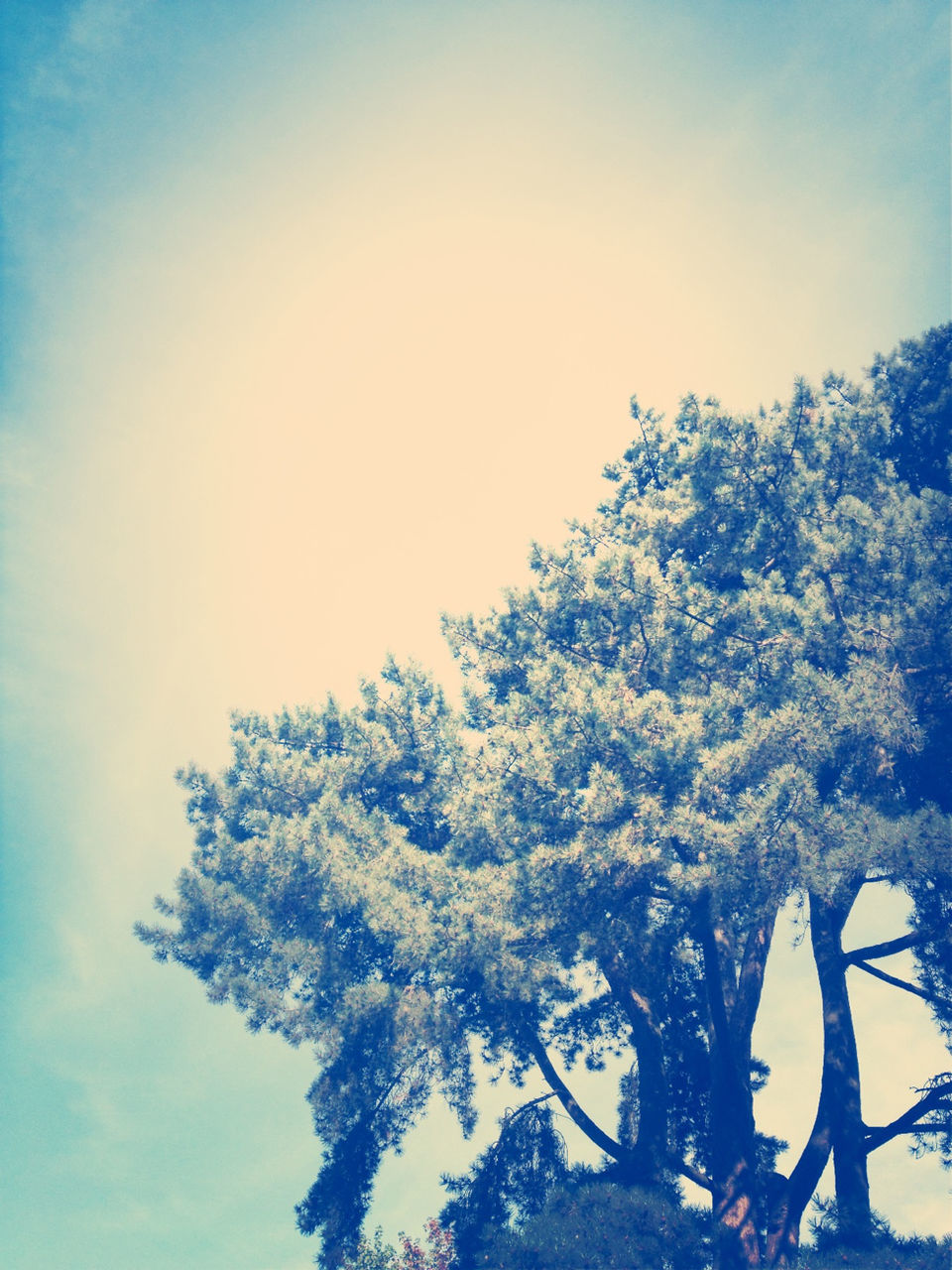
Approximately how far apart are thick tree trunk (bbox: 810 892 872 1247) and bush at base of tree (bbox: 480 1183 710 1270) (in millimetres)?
1911

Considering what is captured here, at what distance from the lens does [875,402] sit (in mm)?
11203

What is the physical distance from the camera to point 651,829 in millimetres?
8984

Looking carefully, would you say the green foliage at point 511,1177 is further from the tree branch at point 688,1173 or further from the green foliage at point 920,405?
the green foliage at point 920,405

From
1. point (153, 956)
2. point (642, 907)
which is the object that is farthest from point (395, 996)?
point (153, 956)

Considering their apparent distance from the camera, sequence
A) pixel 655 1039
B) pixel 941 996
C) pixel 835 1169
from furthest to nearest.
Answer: pixel 655 1039
pixel 941 996
pixel 835 1169

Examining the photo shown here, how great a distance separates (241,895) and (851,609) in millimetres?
10267

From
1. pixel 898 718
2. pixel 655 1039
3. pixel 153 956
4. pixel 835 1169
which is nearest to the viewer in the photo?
pixel 898 718

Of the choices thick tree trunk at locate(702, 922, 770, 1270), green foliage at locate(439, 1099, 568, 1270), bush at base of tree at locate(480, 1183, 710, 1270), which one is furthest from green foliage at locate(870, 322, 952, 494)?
green foliage at locate(439, 1099, 568, 1270)

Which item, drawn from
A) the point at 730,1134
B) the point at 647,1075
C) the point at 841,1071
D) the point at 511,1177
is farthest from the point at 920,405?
the point at 511,1177

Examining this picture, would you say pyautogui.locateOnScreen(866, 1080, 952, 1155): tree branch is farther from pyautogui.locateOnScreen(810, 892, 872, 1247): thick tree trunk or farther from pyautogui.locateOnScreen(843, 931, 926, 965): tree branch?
pyautogui.locateOnScreen(843, 931, 926, 965): tree branch

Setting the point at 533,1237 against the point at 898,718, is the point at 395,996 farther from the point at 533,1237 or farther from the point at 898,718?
the point at 898,718

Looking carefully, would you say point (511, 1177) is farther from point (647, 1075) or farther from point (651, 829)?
point (651, 829)

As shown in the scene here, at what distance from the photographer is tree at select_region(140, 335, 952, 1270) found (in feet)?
29.0

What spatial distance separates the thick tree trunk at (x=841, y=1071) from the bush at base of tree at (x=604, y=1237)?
191cm
